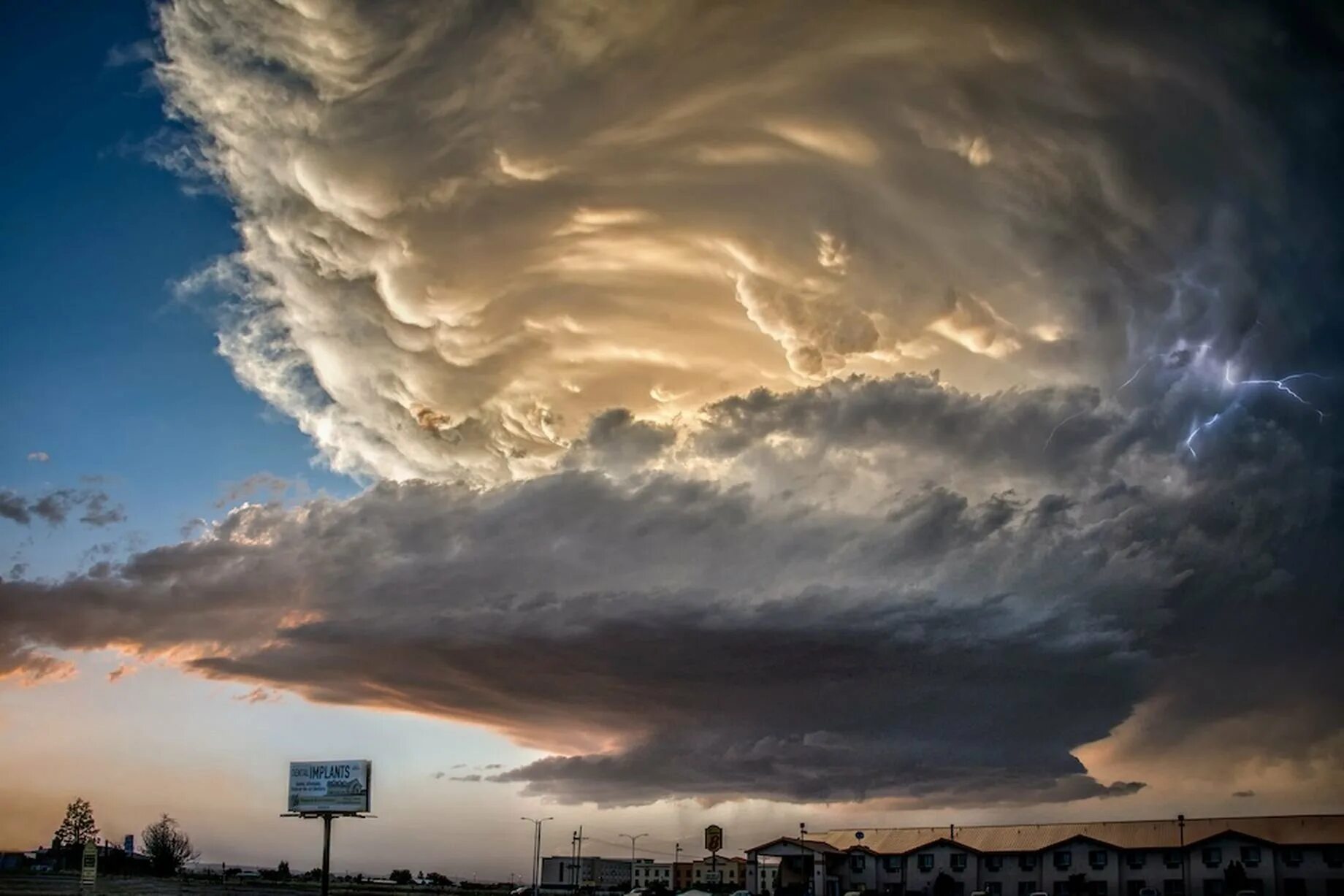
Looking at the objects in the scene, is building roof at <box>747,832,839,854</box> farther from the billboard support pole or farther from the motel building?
the billboard support pole

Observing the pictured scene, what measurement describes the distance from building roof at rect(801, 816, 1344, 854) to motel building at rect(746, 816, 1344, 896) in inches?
5.1

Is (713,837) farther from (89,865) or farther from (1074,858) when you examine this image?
(89,865)

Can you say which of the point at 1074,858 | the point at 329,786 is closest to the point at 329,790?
the point at 329,786

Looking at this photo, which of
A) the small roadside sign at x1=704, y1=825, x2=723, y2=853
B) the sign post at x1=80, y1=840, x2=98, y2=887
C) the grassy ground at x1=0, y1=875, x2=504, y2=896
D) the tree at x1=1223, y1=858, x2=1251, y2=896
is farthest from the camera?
the small roadside sign at x1=704, y1=825, x2=723, y2=853

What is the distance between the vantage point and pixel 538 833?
571 ft

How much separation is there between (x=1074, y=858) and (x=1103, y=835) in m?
4.44

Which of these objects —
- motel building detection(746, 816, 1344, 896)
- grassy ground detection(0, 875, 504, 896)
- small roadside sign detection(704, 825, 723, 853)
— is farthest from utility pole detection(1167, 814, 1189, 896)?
grassy ground detection(0, 875, 504, 896)

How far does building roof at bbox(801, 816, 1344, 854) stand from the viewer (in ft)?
372

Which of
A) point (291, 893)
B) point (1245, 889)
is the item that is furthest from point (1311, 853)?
point (291, 893)

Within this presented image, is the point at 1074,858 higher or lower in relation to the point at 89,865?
lower

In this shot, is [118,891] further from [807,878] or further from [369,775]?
[807,878]

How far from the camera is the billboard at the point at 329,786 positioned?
121 meters

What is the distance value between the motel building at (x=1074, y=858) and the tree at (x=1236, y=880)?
0.26m

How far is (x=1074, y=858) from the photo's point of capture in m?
125
